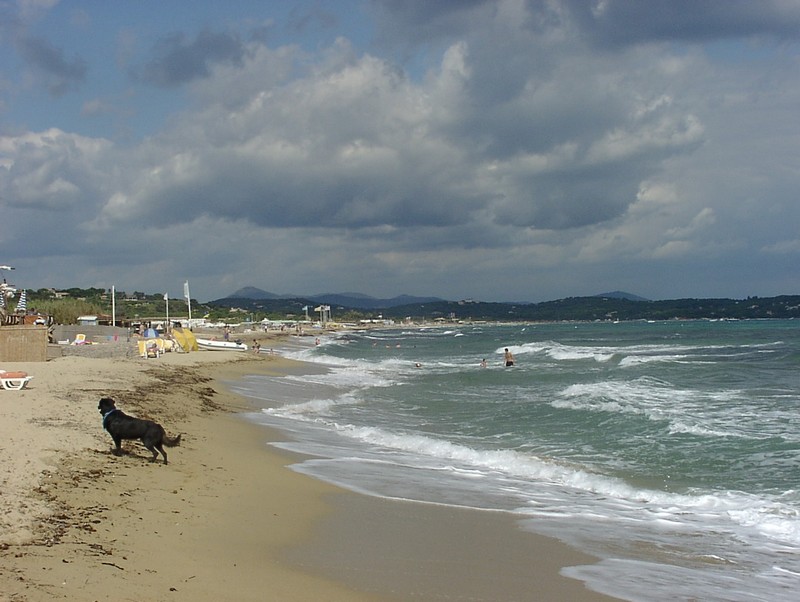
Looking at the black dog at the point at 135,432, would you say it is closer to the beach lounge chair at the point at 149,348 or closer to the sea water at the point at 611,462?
the sea water at the point at 611,462

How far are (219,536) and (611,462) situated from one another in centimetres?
829

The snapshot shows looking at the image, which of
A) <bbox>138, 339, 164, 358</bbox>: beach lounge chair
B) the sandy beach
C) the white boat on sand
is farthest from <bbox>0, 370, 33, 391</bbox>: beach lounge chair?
the white boat on sand

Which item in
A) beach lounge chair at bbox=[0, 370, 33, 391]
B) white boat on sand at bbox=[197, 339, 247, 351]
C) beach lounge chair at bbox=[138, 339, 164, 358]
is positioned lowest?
white boat on sand at bbox=[197, 339, 247, 351]

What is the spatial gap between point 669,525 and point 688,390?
55.1 feet

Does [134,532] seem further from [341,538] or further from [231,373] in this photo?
[231,373]

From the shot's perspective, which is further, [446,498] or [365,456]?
[365,456]

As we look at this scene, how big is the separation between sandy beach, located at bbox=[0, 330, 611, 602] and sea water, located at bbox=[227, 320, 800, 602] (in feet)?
2.21

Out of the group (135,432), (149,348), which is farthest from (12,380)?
(149,348)

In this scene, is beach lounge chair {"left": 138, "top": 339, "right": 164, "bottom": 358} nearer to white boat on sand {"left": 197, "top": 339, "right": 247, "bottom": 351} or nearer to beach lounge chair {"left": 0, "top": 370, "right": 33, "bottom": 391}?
white boat on sand {"left": 197, "top": 339, "right": 247, "bottom": 351}

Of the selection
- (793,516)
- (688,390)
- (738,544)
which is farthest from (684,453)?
(688,390)

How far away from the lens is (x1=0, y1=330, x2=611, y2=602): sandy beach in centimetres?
521

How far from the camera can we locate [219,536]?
6.68 m

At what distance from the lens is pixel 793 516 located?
9055mm

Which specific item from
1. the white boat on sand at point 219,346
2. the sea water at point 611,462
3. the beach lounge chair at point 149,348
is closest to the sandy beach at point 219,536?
the sea water at point 611,462
